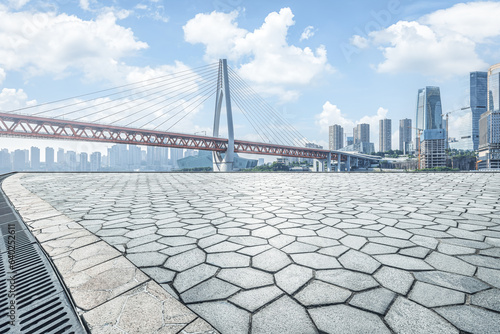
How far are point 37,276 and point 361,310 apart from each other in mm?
1766

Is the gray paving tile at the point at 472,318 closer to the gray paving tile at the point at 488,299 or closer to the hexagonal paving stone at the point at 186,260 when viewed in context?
the gray paving tile at the point at 488,299

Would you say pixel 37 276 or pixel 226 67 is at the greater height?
pixel 226 67

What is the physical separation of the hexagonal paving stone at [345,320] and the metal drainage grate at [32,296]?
37.9 inches

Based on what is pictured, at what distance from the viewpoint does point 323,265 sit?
1531 mm

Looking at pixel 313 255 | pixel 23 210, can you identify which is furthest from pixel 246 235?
pixel 23 210

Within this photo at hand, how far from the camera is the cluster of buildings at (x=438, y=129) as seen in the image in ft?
267

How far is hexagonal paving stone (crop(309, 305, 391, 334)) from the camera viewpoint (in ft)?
3.15

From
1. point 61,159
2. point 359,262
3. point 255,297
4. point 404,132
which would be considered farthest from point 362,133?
point 255,297

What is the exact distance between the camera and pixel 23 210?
301cm

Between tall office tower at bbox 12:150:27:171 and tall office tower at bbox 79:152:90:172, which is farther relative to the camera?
tall office tower at bbox 12:150:27:171

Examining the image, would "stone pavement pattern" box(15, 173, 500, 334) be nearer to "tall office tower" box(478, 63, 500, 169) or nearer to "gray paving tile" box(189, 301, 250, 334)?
"gray paving tile" box(189, 301, 250, 334)

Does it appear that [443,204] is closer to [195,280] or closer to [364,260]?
[364,260]

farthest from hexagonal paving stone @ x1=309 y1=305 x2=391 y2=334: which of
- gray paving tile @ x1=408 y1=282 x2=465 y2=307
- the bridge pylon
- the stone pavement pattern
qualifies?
the bridge pylon

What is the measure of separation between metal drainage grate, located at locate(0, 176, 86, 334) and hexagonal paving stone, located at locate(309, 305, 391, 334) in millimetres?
962
